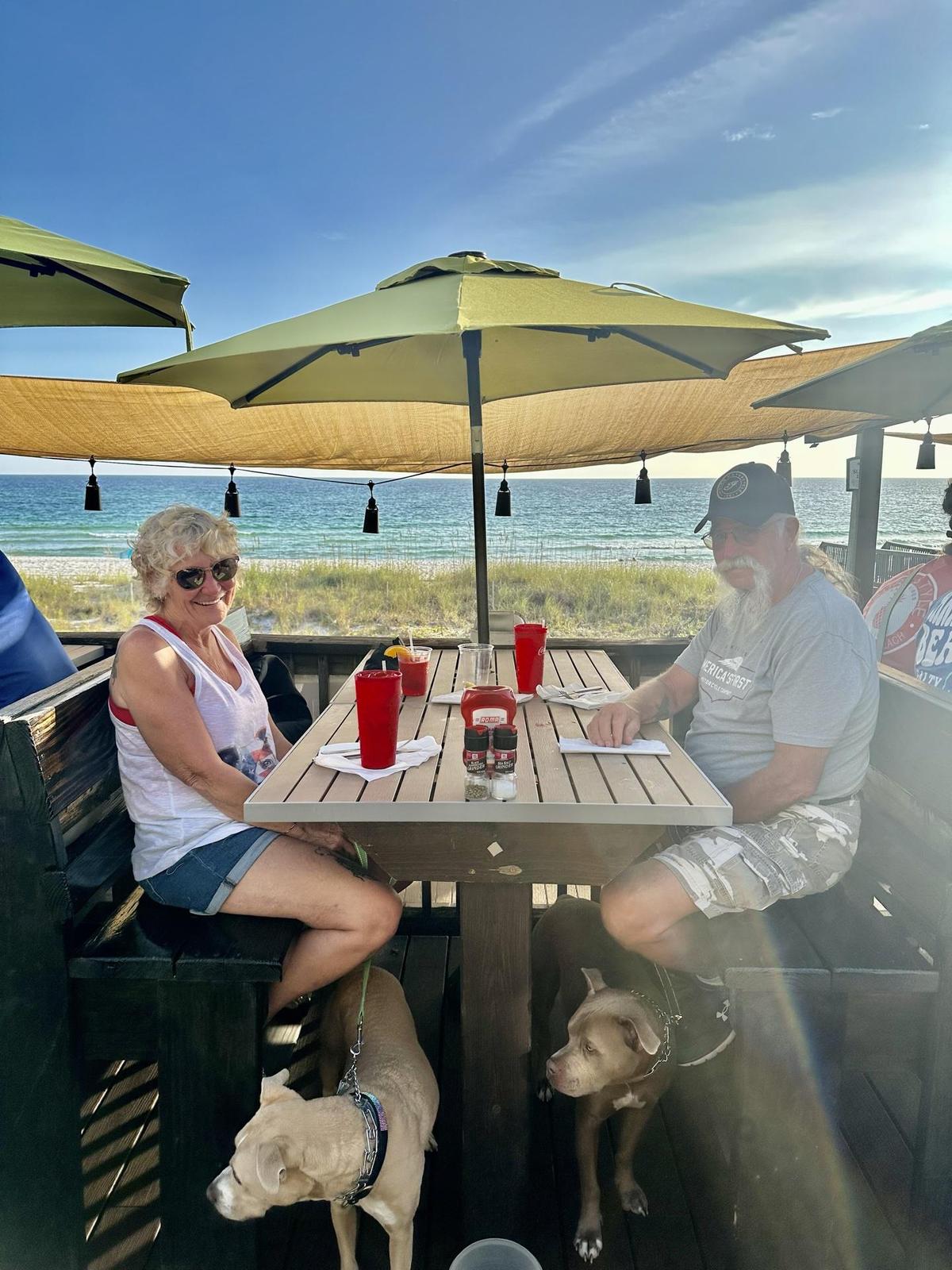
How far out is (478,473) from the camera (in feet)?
9.34

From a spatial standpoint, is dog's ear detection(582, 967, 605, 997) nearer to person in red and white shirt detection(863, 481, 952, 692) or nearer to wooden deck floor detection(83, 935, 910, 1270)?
wooden deck floor detection(83, 935, 910, 1270)

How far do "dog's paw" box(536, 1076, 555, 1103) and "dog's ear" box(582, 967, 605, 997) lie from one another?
1.69 feet

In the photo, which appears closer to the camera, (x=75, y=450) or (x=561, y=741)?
(x=561, y=741)

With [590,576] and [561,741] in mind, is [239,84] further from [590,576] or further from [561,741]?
[561,741]

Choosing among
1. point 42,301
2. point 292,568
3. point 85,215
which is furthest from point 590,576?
point 85,215

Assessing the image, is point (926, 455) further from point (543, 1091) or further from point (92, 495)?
point (92, 495)

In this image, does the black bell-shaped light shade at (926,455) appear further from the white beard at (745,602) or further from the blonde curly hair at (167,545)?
the blonde curly hair at (167,545)

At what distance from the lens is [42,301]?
2.58 m

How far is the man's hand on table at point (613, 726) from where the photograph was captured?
1867 mm

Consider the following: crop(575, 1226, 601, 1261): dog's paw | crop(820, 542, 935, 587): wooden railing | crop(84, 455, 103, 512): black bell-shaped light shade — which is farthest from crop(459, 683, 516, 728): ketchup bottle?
crop(820, 542, 935, 587): wooden railing

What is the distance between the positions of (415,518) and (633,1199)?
125 ft

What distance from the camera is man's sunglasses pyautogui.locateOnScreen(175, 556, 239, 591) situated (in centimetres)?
187

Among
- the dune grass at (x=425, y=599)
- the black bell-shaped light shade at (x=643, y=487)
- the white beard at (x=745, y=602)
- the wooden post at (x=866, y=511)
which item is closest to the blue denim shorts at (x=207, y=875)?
the white beard at (x=745, y=602)

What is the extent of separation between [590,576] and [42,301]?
22082 mm
